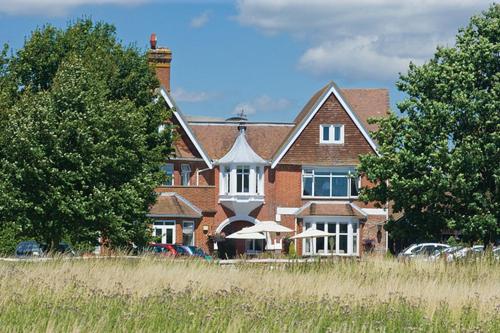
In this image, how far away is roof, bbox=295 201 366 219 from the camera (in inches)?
2442

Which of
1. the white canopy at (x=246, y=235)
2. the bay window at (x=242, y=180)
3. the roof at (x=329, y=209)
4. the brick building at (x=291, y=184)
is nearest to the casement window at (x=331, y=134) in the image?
the brick building at (x=291, y=184)

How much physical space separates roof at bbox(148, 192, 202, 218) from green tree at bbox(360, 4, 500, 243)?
15.1 meters

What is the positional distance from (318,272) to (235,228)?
3789cm

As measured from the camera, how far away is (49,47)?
48656 millimetres

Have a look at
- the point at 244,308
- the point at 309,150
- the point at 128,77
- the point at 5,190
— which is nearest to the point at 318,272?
the point at 244,308

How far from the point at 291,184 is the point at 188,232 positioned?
19.8 feet

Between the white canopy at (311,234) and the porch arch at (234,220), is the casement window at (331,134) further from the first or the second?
the white canopy at (311,234)

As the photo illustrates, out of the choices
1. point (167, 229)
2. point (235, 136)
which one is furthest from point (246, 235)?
point (235, 136)

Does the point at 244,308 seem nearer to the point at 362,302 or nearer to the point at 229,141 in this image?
the point at 362,302

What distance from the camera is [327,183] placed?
63281 millimetres

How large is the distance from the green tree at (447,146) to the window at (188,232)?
1564 cm

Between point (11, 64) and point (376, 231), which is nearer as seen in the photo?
point (11, 64)

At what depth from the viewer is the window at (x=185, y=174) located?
6306 cm

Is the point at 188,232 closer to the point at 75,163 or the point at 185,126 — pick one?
the point at 185,126
